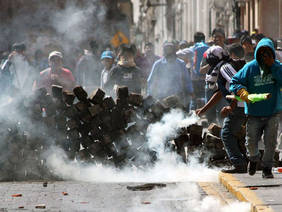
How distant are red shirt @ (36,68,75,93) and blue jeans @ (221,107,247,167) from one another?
3.88m

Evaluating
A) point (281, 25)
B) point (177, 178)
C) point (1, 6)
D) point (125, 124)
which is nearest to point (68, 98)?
point (125, 124)

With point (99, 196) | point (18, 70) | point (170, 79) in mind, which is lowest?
point (99, 196)

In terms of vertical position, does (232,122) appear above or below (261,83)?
below

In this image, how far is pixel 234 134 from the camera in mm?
9656

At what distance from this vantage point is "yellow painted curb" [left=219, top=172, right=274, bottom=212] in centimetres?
745

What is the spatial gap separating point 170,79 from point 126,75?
0.72 meters

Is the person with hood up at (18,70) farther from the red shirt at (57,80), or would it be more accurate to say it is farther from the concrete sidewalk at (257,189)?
the concrete sidewalk at (257,189)

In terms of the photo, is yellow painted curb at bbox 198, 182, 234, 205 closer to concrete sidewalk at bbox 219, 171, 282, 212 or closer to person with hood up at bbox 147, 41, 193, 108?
concrete sidewalk at bbox 219, 171, 282, 212

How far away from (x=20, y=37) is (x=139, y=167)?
12.2 m

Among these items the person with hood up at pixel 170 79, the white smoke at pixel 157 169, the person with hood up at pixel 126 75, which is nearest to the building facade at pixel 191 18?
the person with hood up at pixel 170 79

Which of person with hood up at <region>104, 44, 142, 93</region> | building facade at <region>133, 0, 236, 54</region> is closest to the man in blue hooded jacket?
person with hood up at <region>104, 44, 142, 93</region>

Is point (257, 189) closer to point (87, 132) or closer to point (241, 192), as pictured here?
point (241, 192)

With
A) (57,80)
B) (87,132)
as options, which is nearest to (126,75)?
(57,80)

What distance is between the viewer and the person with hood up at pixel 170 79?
1378 centimetres
